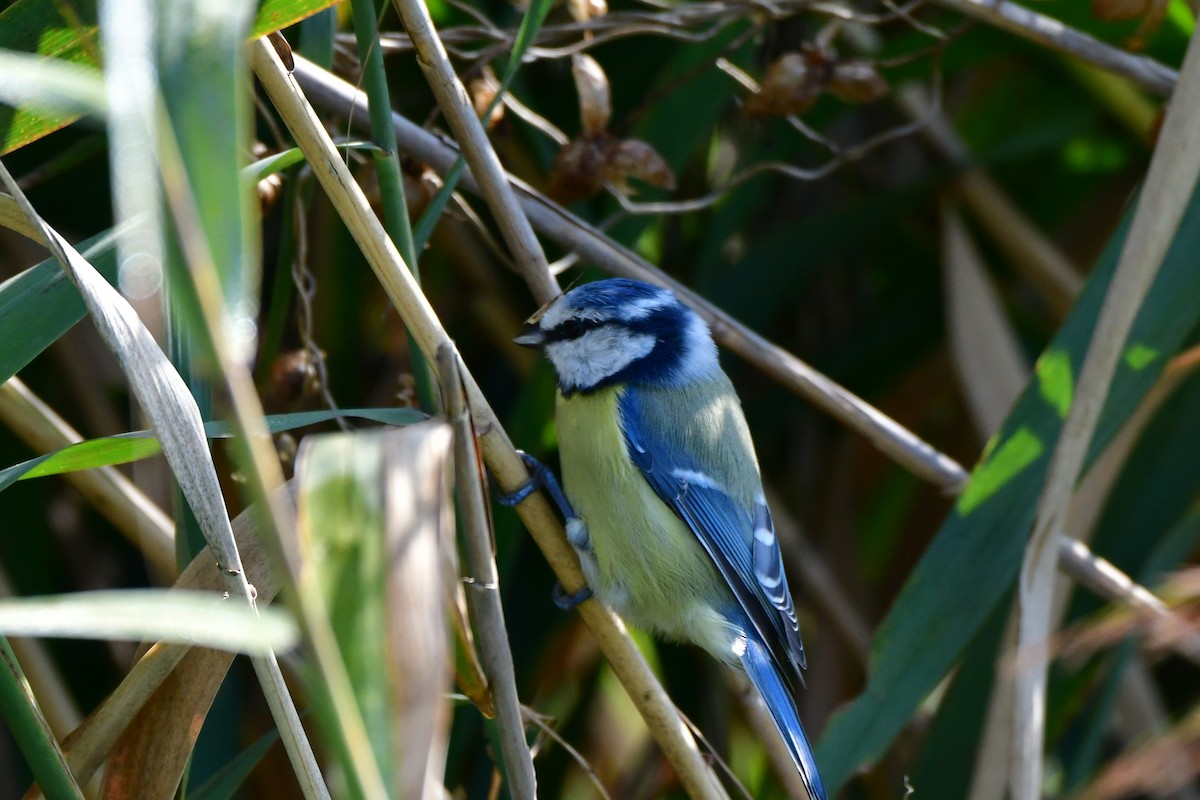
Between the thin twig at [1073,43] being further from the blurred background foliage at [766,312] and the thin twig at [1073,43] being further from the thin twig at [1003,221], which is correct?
the thin twig at [1003,221]

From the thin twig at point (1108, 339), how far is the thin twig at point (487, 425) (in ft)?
1.33

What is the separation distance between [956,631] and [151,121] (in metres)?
1.10

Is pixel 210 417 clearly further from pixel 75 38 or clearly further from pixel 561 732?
pixel 561 732

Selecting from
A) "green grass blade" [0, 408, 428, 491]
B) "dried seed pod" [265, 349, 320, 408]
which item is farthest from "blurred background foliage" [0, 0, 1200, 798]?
"green grass blade" [0, 408, 428, 491]

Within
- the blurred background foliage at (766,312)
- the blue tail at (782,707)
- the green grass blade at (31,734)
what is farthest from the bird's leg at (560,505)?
the green grass blade at (31,734)

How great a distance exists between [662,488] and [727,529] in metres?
0.10

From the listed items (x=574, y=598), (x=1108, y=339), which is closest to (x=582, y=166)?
(x=574, y=598)

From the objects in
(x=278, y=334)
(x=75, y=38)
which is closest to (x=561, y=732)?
(x=278, y=334)

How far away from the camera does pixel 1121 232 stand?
1.41m

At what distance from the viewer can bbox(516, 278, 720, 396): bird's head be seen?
1319mm

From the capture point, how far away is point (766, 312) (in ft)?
6.25

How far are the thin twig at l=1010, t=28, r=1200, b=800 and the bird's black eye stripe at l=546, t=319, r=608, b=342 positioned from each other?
0.56 metres

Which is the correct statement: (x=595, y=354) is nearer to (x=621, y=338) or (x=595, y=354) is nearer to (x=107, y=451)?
(x=621, y=338)

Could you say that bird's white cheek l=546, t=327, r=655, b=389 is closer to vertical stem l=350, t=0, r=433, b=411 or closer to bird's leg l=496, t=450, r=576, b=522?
bird's leg l=496, t=450, r=576, b=522
